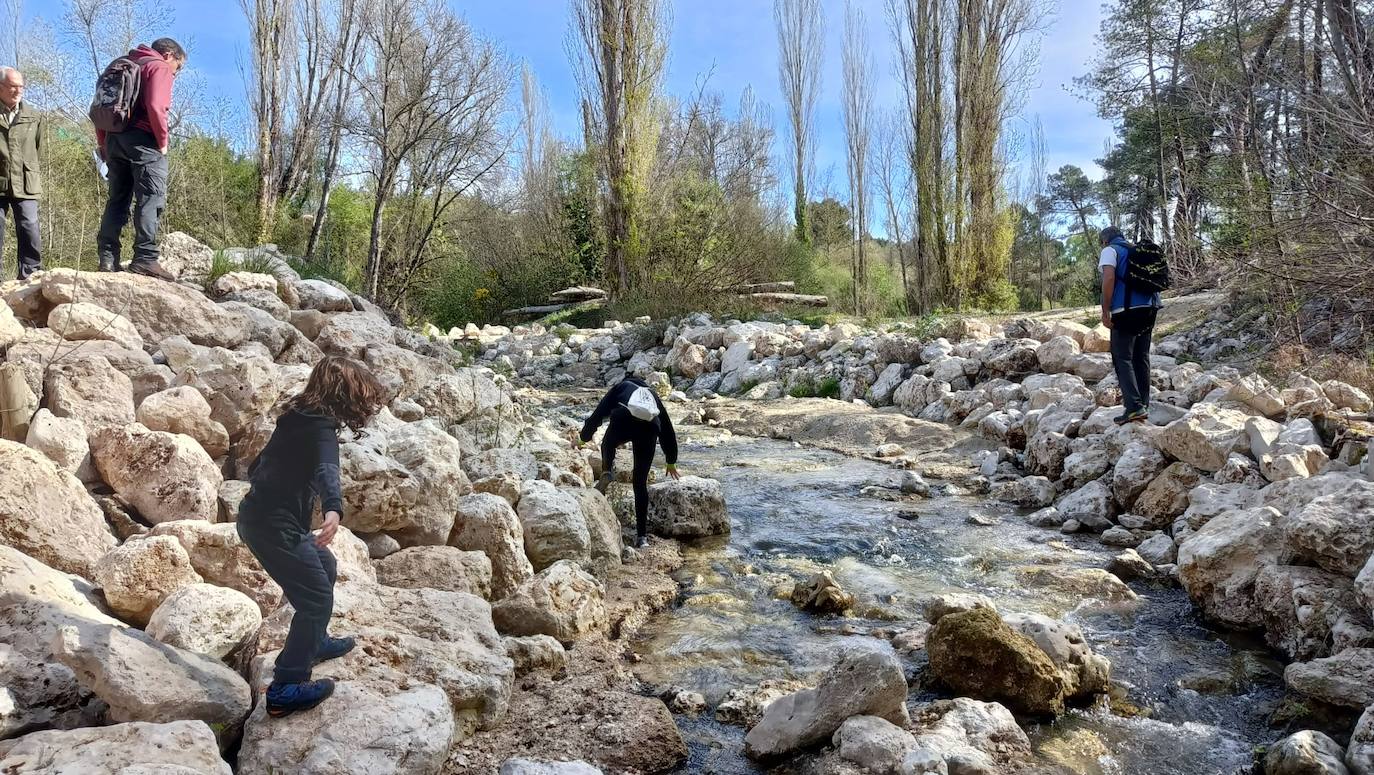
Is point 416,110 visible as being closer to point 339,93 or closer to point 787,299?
point 339,93

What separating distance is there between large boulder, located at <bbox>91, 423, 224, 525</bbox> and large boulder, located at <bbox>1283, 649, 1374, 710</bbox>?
4.42 metres

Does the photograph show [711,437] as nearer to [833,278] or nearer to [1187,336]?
[1187,336]

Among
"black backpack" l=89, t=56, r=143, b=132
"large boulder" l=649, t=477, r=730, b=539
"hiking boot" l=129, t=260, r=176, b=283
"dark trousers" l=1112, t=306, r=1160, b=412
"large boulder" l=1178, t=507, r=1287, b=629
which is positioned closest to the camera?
"large boulder" l=1178, t=507, r=1287, b=629

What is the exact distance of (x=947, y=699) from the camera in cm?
328

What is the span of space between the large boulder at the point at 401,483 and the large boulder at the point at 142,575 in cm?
69

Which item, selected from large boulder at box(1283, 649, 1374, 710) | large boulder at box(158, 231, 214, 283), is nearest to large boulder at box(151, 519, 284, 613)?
large boulder at box(158, 231, 214, 283)

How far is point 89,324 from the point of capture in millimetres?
4359

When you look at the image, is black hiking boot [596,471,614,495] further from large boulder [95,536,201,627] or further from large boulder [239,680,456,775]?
large boulder [239,680,456,775]

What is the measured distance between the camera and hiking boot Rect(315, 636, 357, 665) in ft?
8.89

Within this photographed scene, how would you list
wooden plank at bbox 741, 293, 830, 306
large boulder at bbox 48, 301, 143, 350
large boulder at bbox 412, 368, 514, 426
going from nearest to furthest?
large boulder at bbox 48, 301, 143, 350
large boulder at bbox 412, 368, 514, 426
wooden plank at bbox 741, 293, 830, 306

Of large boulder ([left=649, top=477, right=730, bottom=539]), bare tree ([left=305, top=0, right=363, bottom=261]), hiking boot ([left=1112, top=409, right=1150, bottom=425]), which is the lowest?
large boulder ([left=649, top=477, right=730, bottom=539])

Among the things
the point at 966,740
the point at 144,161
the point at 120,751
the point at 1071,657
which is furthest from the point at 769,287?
the point at 120,751

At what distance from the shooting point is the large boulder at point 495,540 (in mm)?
A: 4094

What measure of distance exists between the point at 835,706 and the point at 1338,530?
252 cm
